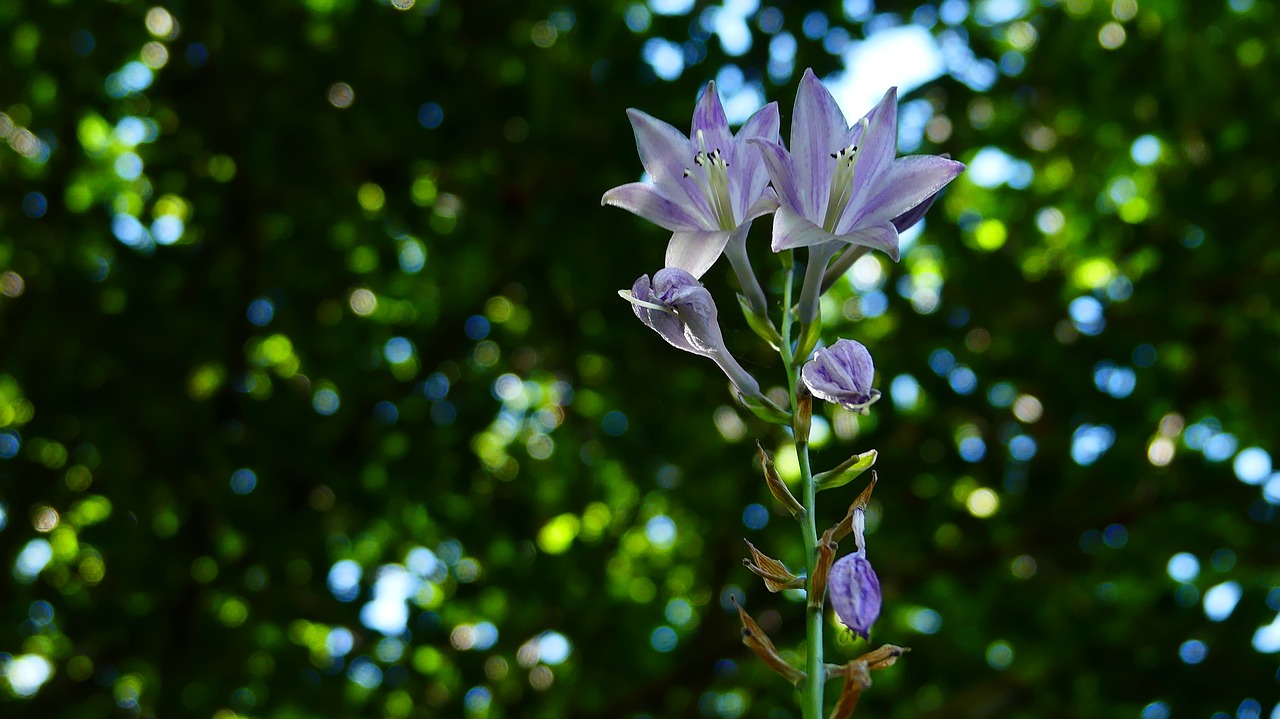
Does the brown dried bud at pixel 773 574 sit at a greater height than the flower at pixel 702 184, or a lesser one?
lesser

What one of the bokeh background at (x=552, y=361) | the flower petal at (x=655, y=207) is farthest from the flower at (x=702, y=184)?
the bokeh background at (x=552, y=361)

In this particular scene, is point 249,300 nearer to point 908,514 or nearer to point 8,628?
point 8,628

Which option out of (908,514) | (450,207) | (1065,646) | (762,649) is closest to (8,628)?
(450,207)

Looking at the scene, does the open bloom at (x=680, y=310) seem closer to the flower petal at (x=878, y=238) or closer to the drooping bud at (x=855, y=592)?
the flower petal at (x=878, y=238)

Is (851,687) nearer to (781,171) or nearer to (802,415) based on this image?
(802,415)

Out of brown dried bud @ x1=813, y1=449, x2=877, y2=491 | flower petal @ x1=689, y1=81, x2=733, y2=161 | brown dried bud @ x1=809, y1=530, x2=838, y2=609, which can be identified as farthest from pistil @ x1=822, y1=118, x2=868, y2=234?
brown dried bud @ x1=809, y1=530, x2=838, y2=609

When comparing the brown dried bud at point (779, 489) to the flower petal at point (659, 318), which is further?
the flower petal at point (659, 318)
